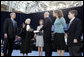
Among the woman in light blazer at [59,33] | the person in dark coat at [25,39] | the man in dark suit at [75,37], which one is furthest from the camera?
the person in dark coat at [25,39]

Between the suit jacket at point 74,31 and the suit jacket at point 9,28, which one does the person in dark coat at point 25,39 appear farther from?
the suit jacket at point 74,31

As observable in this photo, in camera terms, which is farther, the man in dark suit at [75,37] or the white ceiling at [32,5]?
the white ceiling at [32,5]

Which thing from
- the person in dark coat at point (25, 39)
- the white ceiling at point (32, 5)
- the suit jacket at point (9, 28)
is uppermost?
the white ceiling at point (32, 5)

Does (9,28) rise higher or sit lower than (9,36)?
higher

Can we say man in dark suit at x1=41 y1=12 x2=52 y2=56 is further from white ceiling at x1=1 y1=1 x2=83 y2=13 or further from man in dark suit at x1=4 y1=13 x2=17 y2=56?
white ceiling at x1=1 y1=1 x2=83 y2=13

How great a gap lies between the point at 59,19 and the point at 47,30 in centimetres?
45

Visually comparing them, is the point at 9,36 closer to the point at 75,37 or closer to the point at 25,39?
the point at 25,39

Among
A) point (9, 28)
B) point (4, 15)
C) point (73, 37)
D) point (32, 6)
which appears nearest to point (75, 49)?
point (73, 37)

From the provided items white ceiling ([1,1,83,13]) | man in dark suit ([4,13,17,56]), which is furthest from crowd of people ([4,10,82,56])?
white ceiling ([1,1,83,13])

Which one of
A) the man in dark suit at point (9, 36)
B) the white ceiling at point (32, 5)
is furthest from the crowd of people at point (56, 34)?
the white ceiling at point (32, 5)

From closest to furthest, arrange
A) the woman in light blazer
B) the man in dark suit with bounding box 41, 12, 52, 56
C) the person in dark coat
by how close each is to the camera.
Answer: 1. the woman in light blazer
2. the man in dark suit with bounding box 41, 12, 52, 56
3. the person in dark coat

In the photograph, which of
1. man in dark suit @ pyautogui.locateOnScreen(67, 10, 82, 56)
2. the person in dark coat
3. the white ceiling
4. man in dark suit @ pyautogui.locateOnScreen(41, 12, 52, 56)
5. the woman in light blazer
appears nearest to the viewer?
man in dark suit @ pyautogui.locateOnScreen(67, 10, 82, 56)

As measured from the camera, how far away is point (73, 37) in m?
3.72

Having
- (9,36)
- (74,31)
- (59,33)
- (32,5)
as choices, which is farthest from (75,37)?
(32,5)
